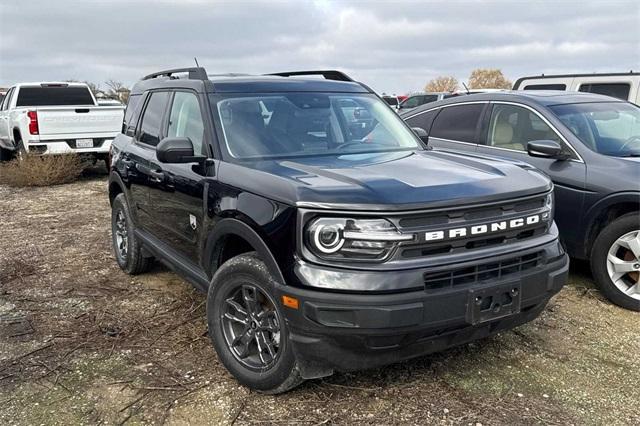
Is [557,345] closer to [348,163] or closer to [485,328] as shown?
[485,328]

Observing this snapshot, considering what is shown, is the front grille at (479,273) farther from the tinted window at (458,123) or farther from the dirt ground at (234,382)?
the tinted window at (458,123)

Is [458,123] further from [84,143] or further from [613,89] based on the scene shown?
[84,143]

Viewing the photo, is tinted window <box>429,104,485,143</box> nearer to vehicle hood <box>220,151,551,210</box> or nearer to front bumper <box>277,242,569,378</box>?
vehicle hood <box>220,151,551,210</box>

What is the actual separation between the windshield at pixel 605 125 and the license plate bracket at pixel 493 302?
2491mm

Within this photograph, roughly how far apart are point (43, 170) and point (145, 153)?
750cm

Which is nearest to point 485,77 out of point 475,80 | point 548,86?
point 475,80

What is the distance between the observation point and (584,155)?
481cm

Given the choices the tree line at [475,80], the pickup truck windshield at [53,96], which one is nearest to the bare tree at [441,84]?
the tree line at [475,80]

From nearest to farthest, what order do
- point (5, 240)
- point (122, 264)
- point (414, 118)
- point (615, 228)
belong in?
point (615, 228) → point (122, 264) → point (414, 118) → point (5, 240)

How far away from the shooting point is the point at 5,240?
7.14 metres

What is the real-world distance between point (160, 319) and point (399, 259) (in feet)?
8.00

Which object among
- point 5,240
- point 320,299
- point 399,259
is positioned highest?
point 399,259

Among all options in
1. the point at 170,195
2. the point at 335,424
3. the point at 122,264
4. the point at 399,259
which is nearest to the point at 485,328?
the point at 399,259

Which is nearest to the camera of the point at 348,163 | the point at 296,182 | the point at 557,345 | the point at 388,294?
the point at 388,294
